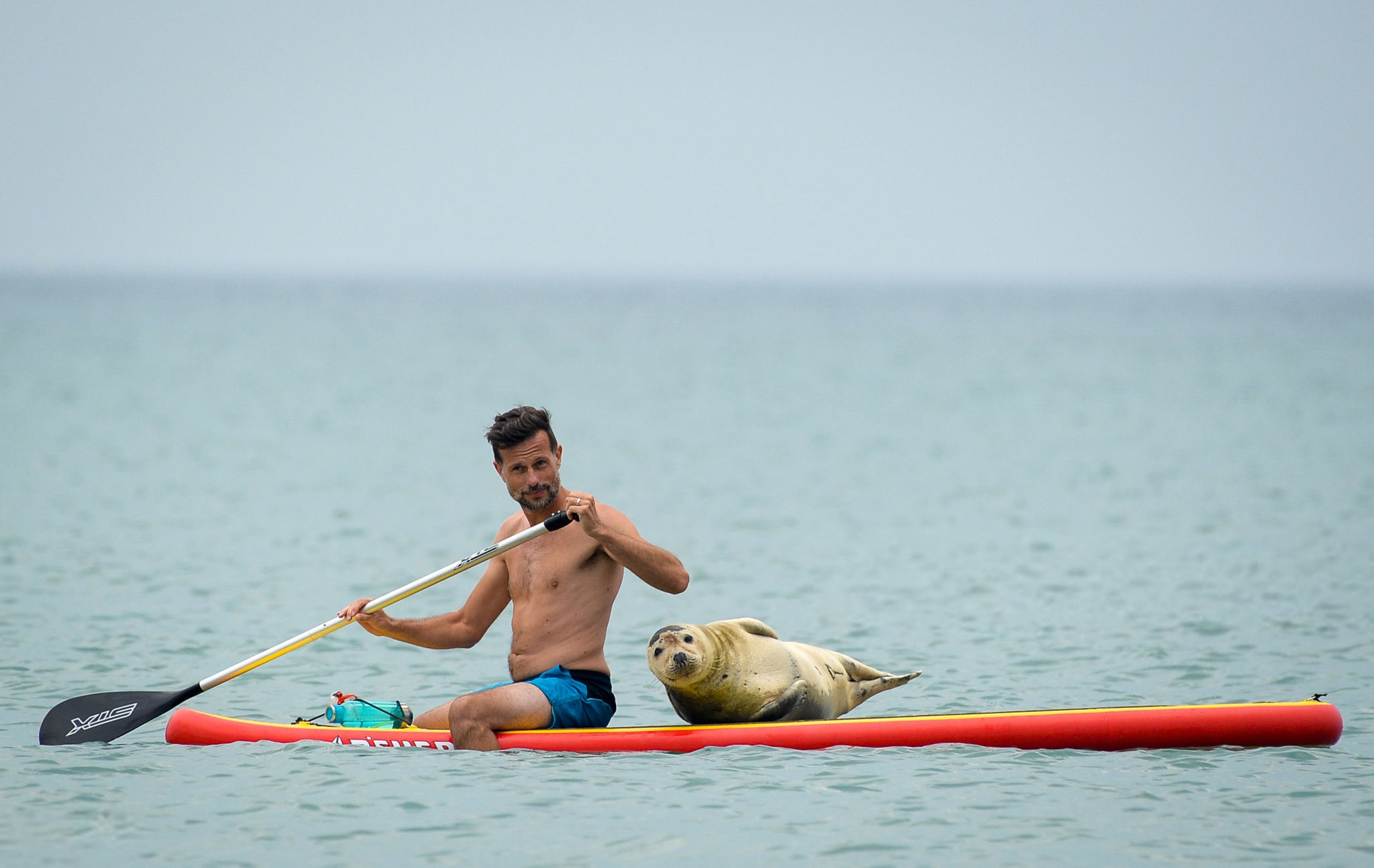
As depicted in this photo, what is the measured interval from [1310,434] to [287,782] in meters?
25.4

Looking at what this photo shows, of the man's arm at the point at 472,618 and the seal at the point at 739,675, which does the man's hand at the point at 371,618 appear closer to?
the man's arm at the point at 472,618

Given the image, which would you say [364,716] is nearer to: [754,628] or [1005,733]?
[754,628]

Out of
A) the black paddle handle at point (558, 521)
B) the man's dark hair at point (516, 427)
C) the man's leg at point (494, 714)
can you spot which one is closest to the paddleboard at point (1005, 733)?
the man's leg at point (494, 714)

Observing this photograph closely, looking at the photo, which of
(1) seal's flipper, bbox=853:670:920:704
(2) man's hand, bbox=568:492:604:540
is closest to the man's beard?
(2) man's hand, bbox=568:492:604:540

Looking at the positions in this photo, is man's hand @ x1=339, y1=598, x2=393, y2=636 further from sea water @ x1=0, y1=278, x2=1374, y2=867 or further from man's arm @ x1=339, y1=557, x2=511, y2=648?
sea water @ x1=0, y1=278, x2=1374, y2=867

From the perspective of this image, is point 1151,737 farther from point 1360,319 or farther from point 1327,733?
point 1360,319

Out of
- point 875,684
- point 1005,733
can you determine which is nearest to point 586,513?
point 875,684

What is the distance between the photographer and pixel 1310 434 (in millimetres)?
29484

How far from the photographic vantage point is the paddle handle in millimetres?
7672

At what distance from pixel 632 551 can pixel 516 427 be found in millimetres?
782

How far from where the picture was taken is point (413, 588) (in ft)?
26.8

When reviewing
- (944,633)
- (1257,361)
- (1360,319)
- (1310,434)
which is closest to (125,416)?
(1310,434)

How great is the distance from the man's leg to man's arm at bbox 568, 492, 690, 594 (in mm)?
791

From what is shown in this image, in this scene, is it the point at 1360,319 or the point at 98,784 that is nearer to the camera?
the point at 98,784
